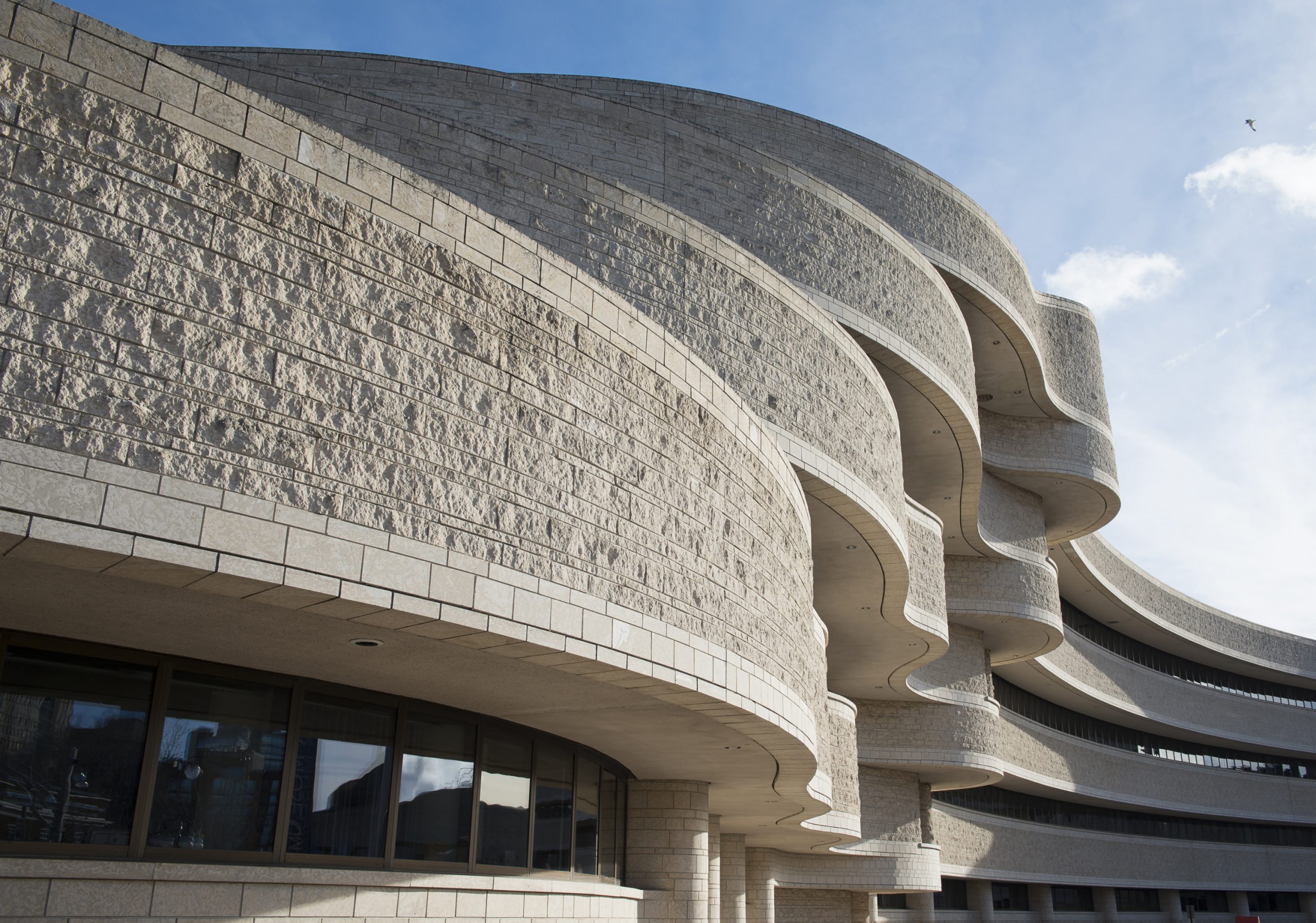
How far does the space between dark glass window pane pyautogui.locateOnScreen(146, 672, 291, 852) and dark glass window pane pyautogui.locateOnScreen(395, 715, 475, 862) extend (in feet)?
4.37

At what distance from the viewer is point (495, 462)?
7.73m

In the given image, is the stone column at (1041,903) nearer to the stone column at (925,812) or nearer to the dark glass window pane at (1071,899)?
the dark glass window pane at (1071,899)

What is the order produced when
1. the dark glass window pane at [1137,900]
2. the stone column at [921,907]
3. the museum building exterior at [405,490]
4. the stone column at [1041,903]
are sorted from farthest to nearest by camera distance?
1. the dark glass window pane at [1137,900]
2. the stone column at [1041,903]
3. the stone column at [921,907]
4. the museum building exterior at [405,490]

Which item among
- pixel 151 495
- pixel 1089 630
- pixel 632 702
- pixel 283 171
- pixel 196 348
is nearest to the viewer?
pixel 151 495

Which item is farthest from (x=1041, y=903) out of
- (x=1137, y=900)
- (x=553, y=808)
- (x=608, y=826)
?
(x=553, y=808)

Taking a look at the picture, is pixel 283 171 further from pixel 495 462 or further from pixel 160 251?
pixel 495 462

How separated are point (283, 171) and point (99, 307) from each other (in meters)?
1.58

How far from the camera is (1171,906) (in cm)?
4634

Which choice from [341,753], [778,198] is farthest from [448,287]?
[778,198]

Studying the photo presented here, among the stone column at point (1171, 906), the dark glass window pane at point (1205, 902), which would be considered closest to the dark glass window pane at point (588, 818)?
the stone column at point (1171, 906)

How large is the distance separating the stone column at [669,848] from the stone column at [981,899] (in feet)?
85.1

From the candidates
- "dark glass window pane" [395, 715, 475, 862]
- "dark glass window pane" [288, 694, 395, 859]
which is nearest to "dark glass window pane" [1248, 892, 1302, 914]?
"dark glass window pane" [395, 715, 475, 862]

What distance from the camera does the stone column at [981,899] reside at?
36.9 metres

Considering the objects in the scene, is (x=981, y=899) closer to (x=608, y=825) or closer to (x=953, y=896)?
(x=953, y=896)
